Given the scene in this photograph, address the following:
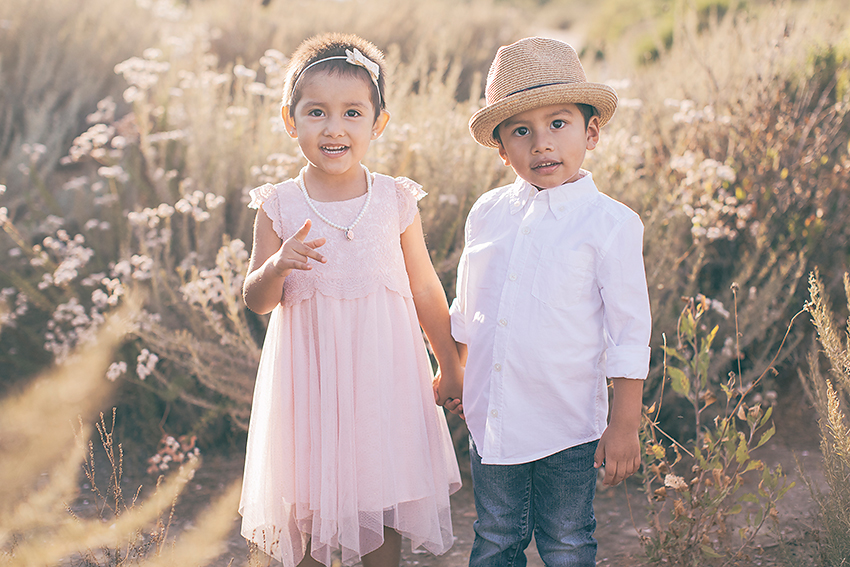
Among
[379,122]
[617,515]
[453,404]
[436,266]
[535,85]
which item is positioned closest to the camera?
[535,85]

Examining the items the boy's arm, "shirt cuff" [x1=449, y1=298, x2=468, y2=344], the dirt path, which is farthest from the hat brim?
the dirt path

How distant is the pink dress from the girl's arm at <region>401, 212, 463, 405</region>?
0.23ft

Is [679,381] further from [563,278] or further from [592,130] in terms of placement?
[592,130]

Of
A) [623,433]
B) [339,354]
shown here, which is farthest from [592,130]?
[339,354]

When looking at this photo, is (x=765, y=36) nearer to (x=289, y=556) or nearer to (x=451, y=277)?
(x=451, y=277)

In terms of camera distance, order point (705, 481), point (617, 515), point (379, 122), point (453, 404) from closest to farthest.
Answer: point (379, 122), point (453, 404), point (705, 481), point (617, 515)

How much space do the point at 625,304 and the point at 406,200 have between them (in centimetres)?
69

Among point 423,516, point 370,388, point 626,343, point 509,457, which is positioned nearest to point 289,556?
point 423,516

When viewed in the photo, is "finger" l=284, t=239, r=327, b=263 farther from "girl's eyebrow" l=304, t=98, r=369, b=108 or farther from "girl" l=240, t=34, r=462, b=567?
"girl's eyebrow" l=304, t=98, r=369, b=108

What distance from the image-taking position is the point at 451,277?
3260 millimetres

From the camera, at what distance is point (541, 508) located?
1.90m

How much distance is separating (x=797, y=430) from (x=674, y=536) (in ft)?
4.84

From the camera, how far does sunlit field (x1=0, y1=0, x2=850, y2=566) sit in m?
2.31

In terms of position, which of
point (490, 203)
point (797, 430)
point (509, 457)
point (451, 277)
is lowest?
point (797, 430)
